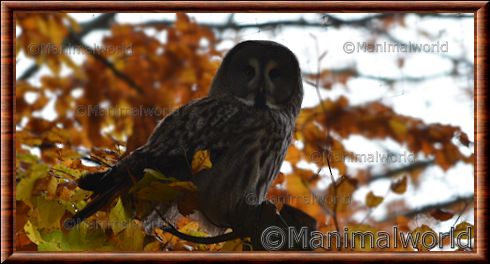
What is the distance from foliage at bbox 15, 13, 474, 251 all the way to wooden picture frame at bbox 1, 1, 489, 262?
1.6 inches

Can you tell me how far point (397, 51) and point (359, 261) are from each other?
90 cm

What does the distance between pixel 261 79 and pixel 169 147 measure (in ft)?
1.97

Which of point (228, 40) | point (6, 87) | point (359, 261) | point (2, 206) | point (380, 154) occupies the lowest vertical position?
point (359, 261)

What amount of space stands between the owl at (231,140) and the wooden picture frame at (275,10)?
27 cm

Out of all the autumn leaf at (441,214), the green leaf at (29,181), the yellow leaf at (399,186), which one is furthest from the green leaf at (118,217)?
the autumn leaf at (441,214)

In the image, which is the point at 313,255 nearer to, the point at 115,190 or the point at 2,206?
the point at 115,190

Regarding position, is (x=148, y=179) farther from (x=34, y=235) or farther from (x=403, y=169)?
(x=403, y=169)

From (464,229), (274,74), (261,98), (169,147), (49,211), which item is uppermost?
(274,74)

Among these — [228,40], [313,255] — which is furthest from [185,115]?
[313,255]

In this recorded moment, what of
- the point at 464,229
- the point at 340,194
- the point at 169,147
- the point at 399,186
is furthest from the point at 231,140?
the point at 464,229

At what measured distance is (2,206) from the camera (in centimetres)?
255

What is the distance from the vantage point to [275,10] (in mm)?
2654

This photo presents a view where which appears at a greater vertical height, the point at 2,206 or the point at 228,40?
the point at 228,40

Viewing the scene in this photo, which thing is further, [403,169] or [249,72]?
[249,72]
